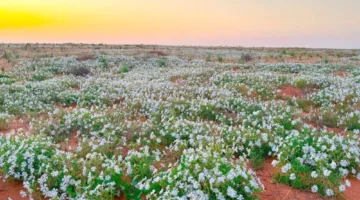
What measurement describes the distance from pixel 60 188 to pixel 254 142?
3856 mm

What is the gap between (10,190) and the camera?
575 centimetres

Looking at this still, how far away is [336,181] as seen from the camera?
5430 millimetres

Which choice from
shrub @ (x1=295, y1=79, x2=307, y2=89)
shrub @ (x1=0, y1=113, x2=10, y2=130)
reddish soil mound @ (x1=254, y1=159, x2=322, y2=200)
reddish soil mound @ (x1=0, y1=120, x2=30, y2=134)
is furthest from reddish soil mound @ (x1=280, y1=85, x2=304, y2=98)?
shrub @ (x1=0, y1=113, x2=10, y2=130)

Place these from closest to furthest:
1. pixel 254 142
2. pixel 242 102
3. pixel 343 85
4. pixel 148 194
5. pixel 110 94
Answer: pixel 148 194 → pixel 254 142 → pixel 242 102 → pixel 110 94 → pixel 343 85

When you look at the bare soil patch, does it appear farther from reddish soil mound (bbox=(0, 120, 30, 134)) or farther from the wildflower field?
reddish soil mound (bbox=(0, 120, 30, 134))

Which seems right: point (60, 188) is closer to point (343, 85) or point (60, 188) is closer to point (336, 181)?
point (336, 181)

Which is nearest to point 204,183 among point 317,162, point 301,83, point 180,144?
point 317,162

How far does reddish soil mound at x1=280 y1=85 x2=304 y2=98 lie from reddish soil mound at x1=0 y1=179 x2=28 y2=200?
32.0 feet

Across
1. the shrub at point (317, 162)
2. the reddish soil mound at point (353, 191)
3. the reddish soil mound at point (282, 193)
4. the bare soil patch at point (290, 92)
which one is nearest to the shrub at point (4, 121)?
the reddish soil mound at point (282, 193)

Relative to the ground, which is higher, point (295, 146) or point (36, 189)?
point (295, 146)

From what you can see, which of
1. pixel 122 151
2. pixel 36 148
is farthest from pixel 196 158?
pixel 36 148

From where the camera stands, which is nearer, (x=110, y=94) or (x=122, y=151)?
(x=122, y=151)

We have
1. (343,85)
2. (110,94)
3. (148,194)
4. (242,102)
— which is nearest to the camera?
(148,194)

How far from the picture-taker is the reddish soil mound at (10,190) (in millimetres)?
5568
